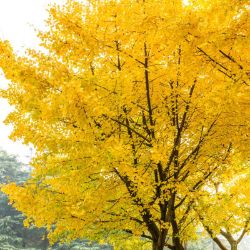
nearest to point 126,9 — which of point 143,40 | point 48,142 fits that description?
point 143,40

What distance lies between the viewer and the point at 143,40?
4.46 meters

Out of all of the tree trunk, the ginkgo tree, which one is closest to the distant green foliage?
the tree trunk

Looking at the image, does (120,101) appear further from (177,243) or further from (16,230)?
(16,230)

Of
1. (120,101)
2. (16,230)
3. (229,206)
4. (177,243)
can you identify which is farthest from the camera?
(16,230)

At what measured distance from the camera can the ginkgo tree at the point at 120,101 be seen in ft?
13.1

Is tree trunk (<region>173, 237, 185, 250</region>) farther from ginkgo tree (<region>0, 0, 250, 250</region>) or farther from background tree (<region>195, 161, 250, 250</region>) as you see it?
ginkgo tree (<region>0, 0, 250, 250</region>)

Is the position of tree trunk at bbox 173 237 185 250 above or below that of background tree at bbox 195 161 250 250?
below

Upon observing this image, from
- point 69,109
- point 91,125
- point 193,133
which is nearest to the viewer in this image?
point 69,109

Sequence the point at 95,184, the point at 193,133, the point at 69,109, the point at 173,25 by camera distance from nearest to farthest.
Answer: the point at 173,25
the point at 69,109
the point at 95,184
the point at 193,133

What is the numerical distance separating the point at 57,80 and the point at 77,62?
40cm

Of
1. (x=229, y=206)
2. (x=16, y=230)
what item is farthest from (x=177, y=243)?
(x=16, y=230)

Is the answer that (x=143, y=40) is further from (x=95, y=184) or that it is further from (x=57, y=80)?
(x=95, y=184)

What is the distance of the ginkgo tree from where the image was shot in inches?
157

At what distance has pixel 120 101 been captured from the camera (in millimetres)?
4391
